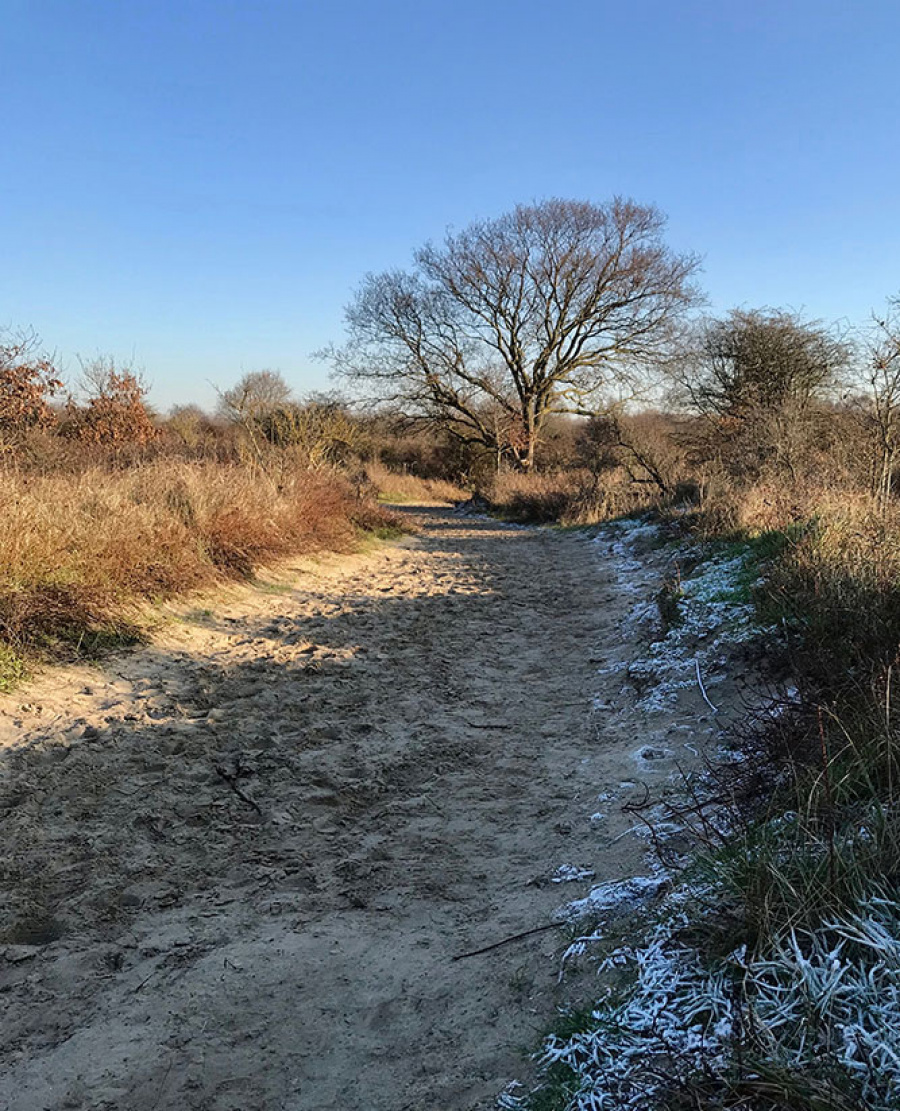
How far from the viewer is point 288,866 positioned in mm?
2963

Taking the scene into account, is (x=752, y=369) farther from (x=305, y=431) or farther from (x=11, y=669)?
(x=11, y=669)

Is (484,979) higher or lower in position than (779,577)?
lower

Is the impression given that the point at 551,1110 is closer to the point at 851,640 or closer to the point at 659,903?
the point at 659,903

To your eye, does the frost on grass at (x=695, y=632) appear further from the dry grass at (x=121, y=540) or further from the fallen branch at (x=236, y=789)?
the dry grass at (x=121, y=540)

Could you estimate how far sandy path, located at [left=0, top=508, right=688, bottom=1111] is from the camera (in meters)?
1.94

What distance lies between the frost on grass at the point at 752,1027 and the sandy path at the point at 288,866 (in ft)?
0.98

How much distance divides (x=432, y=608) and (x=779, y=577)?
13.2ft

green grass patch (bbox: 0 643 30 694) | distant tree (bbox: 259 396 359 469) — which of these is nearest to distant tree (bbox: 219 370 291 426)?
distant tree (bbox: 259 396 359 469)

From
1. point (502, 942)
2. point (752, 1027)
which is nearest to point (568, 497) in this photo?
point (502, 942)

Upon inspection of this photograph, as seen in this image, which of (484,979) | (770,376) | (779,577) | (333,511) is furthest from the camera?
(770,376)

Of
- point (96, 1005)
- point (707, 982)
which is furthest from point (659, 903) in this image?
point (96, 1005)

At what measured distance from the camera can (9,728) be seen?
390 centimetres

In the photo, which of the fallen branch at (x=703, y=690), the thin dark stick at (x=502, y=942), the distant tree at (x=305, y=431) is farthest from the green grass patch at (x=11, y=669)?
the distant tree at (x=305, y=431)

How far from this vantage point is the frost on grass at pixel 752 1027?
138 cm
